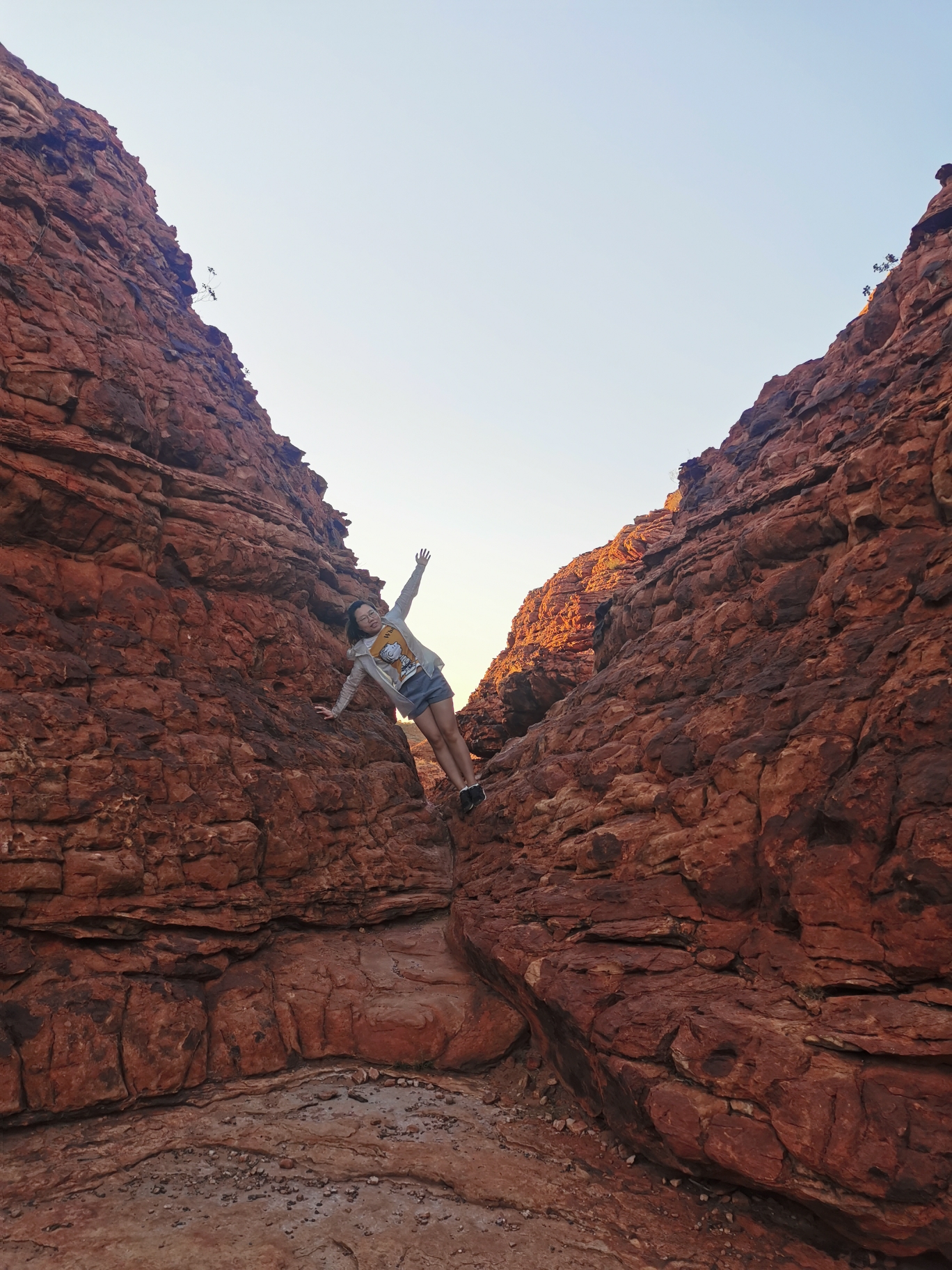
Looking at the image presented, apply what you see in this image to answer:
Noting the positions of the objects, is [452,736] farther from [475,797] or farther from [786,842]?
[786,842]

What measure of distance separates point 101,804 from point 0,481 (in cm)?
455

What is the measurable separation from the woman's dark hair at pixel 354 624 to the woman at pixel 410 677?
1 cm

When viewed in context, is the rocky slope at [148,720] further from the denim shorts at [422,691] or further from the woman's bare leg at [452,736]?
the denim shorts at [422,691]

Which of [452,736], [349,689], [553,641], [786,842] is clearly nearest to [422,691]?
[452,736]

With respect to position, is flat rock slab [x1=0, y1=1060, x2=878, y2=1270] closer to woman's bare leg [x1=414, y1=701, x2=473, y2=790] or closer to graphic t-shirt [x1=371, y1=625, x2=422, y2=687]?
woman's bare leg [x1=414, y1=701, x2=473, y2=790]

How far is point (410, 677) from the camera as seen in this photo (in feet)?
39.2

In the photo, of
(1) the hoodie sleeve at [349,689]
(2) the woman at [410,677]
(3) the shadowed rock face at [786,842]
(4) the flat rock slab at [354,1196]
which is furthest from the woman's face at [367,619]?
(4) the flat rock slab at [354,1196]

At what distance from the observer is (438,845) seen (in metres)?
11.6

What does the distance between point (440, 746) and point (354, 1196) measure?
23.6 ft

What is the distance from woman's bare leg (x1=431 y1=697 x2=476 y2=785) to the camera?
12.0m

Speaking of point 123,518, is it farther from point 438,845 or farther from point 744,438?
point 744,438

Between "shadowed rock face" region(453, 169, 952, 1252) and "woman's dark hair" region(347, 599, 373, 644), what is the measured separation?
148 inches

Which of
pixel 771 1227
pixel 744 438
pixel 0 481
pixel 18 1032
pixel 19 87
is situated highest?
pixel 19 87

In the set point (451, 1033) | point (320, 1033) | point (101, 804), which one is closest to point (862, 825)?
point (451, 1033)
